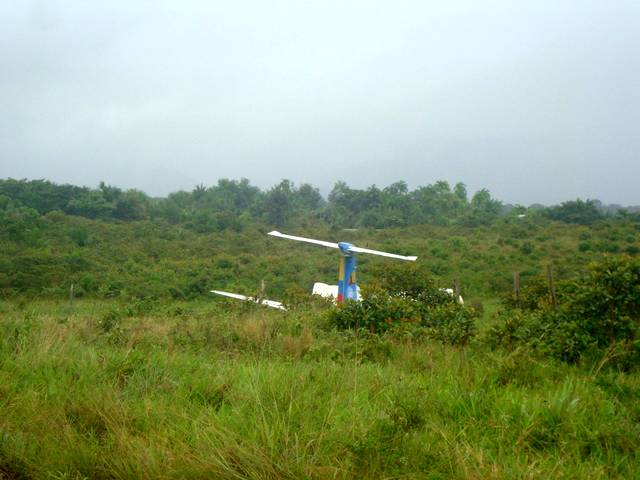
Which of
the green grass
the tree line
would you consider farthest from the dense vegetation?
the tree line

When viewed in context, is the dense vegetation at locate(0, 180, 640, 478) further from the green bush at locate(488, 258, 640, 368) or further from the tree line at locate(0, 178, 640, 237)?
the tree line at locate(0, 178, 640, 237)

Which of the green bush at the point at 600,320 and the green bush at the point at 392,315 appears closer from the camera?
the green bush at the point at 600,320

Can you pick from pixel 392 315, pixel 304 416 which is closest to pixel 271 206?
pixel 392 315

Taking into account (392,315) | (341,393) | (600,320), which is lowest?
(392,315)

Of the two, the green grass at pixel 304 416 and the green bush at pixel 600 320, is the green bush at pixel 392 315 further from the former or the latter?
the green grass at pixel 304 416

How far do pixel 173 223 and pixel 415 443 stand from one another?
1954 inches

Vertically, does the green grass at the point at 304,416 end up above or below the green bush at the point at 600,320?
below

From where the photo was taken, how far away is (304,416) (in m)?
3.68

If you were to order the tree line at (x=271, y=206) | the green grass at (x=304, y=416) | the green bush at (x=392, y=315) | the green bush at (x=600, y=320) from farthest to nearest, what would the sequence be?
the tree line at (x=271, y=206) < the green bush at (x=392, y=315) < the green bush at (x=600, y=320) < the green grass at (x=304, y=416)

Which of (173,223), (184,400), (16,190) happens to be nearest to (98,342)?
(184,400)

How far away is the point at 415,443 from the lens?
3.35m

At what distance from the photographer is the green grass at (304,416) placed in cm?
315

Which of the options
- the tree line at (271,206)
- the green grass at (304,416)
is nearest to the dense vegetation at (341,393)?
the green grass at (304,416)

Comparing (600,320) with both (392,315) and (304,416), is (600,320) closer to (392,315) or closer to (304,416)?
(304,416)
